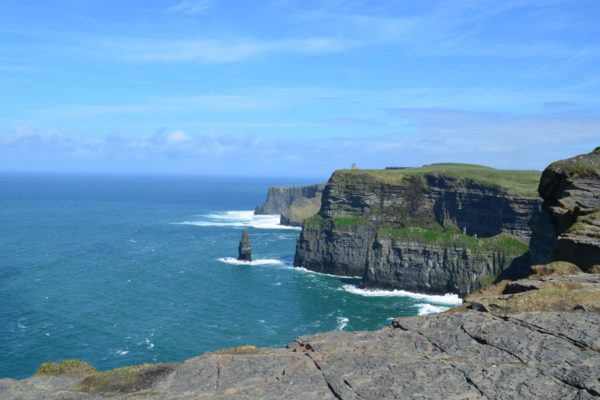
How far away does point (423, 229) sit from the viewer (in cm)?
11825

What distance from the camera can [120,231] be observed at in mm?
169875

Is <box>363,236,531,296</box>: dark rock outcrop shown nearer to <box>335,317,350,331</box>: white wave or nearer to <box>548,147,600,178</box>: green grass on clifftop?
<box>335,317,350,331</box>: white wave

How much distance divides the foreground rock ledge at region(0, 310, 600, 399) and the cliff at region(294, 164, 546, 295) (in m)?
83.4

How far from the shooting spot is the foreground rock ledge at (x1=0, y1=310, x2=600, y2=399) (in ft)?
53.4

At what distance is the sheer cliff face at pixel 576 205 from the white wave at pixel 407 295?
62044mm

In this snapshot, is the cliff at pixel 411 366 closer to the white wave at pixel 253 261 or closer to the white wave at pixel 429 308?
the white wave at pixel 429 308

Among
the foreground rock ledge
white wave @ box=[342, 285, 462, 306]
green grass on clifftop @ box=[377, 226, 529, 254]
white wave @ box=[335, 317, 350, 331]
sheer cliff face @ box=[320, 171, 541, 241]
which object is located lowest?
white wave @ box=[335, 317, 350, 331]

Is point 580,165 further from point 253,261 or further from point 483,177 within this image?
point 253,261

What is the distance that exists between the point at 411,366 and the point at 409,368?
0.17 m

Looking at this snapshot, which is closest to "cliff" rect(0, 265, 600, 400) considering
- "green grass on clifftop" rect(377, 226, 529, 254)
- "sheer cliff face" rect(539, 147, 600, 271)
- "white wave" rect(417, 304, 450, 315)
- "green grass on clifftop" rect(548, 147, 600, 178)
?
"sheer cliff face" rect(539, 147, 600, 271)

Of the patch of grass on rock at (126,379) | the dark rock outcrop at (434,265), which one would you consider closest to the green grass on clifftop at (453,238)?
the dark rock outcrop at (434,265)

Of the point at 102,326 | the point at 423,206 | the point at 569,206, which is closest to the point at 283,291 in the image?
the point at 102,326

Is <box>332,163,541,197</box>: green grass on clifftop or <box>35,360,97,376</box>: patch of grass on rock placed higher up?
<box>332,163,541,197</box>: green grass on clifftop

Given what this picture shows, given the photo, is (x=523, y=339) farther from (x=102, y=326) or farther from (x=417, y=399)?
(x=102, y=326)
